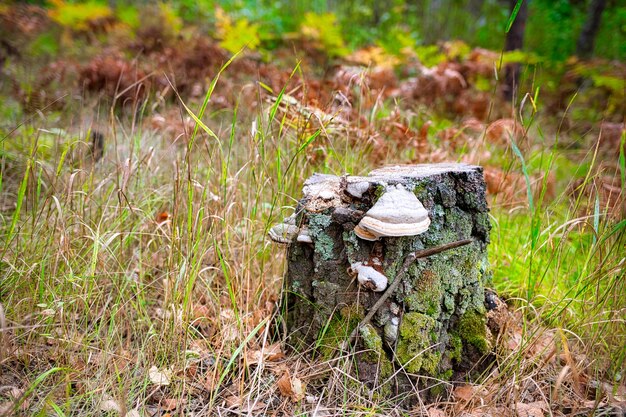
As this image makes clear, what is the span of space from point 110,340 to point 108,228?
0.73 m

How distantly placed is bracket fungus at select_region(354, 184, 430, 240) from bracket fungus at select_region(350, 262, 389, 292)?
18cm

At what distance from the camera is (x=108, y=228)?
7.88 feet

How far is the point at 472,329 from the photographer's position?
6.69 feet

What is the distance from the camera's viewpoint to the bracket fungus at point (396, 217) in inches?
63.2

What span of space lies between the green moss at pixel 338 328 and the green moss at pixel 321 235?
260mm

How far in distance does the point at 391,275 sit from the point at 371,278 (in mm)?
116

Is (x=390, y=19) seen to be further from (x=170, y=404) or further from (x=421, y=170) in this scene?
(x=170, y=404)

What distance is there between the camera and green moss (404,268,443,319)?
6.24ft

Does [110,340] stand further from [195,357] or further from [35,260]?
[35,260]

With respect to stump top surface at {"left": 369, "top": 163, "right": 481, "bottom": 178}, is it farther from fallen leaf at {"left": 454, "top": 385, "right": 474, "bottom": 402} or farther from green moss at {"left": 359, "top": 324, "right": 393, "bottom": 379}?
fallen leaf at {"left": 454, "top": 385, "right": 474, "bottom": 402}

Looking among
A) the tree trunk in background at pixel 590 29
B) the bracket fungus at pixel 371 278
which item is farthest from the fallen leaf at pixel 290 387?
the tree trunk in background at pixel 590 29

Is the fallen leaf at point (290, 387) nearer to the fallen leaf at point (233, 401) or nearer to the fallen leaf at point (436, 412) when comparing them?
the fallen leaf at point (233, 401)

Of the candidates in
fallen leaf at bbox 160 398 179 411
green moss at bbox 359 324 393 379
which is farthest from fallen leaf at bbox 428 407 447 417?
fallen leaf at bbox 160 398 179 411

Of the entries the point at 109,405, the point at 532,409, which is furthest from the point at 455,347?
the point at 109,405
